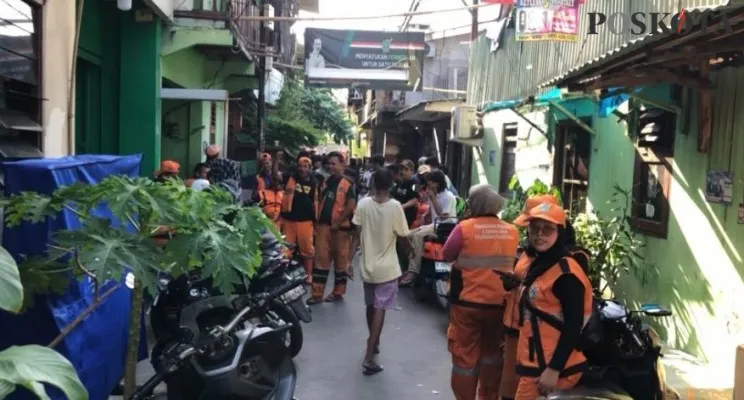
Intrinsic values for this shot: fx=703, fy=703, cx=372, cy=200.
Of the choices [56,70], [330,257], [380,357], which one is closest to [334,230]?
[330,257]

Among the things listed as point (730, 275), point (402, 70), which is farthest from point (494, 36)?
point (730, 275)

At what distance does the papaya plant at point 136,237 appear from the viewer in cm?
289

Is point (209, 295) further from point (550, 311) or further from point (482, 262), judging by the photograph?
point (550, 311)

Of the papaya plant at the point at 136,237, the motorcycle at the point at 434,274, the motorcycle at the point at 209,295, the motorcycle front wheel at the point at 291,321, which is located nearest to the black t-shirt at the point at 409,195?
the motorcycle at the point at 434,274

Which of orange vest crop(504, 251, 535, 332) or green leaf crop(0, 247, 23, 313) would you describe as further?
orange vest crop(504, 251, 535, 332)

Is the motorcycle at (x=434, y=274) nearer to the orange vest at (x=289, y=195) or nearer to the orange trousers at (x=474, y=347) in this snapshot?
the orange vest at (x=289, y=195)

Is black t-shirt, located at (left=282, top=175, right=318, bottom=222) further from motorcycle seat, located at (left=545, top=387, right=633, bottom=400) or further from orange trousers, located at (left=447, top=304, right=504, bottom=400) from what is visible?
motorcycle seat, located at (left=545, top=387, right=633, bottom=400)

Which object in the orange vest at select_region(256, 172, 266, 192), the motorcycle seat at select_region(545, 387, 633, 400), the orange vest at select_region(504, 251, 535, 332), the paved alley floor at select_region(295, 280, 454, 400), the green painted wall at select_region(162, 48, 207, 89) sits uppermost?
the green painted wall at select_region(162, 48, 207, 89)

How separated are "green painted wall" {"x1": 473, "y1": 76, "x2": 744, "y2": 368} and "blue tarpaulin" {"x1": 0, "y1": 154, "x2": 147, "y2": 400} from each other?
4.30m

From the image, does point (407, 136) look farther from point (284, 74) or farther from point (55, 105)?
point (55, 105)

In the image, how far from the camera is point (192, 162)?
13.3 metres

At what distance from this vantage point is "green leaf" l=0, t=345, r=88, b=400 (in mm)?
1677

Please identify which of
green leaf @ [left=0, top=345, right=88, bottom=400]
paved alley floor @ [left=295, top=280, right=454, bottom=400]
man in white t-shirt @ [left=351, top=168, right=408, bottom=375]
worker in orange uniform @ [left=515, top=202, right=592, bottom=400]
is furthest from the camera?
man in white t-shirt @ [left=351, top=168, right=408, bottom=375]

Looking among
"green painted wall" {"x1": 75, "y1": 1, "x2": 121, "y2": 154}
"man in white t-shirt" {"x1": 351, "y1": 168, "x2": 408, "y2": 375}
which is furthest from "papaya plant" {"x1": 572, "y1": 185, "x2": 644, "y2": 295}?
"green painted wall" {"x1": 75, "y1": 1, "x2": 121, "y2": 154}
